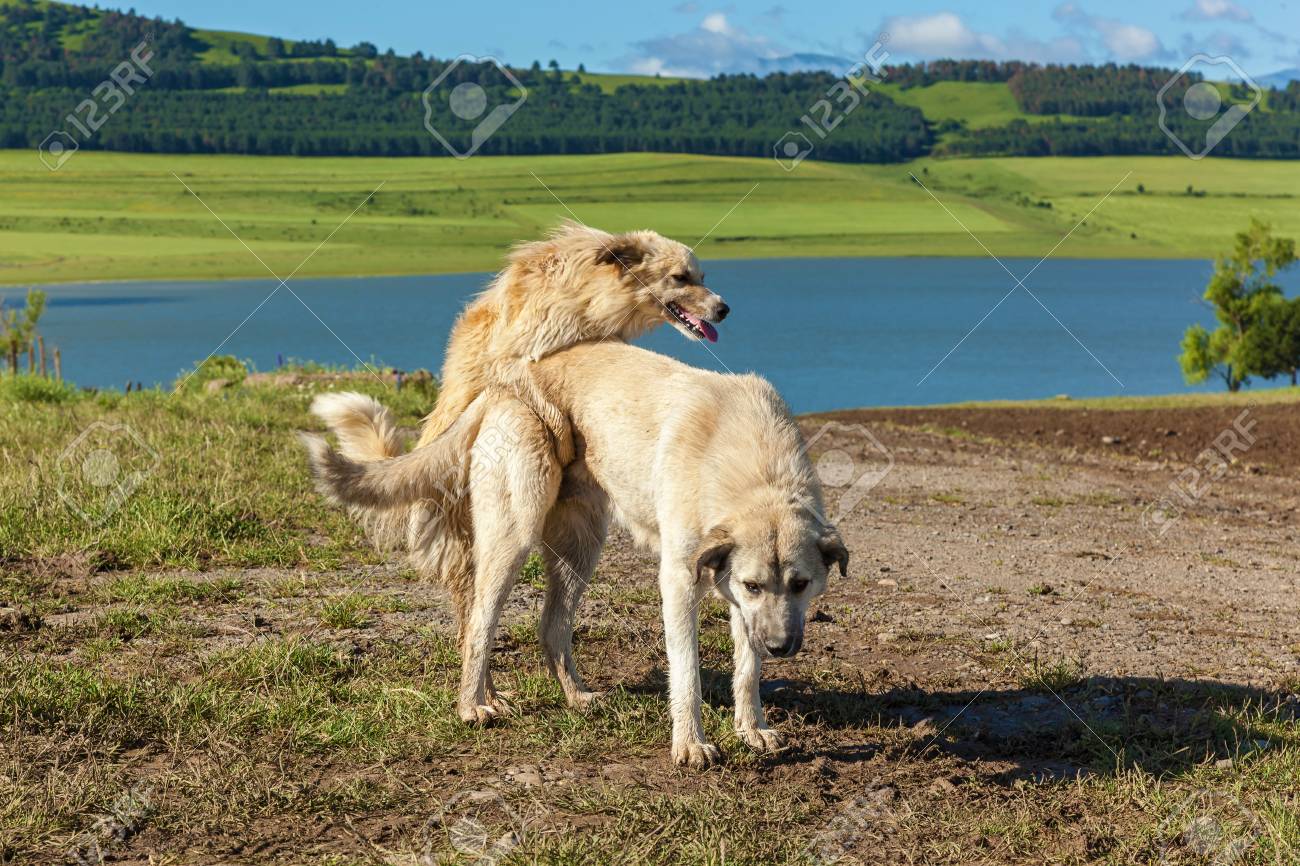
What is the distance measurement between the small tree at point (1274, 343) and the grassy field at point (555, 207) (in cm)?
5217

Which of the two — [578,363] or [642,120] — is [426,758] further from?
[642,120]

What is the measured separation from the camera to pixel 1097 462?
15.9 m

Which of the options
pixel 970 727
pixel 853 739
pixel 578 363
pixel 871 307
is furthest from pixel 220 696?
pixel 871 307

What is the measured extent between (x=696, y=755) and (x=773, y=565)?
35.7 inches

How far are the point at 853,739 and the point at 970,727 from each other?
0.60 metres

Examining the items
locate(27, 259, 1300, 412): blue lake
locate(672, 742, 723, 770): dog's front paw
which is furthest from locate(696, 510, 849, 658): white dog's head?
locate(27, 259, 1300, 412): blue lake

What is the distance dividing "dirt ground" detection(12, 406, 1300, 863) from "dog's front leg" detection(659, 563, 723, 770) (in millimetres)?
140

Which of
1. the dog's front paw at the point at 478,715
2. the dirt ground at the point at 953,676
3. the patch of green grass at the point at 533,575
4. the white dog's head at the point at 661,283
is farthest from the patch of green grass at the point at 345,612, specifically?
the white dog's head at the point at 661,283

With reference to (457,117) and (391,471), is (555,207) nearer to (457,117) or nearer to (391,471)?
(457,117)

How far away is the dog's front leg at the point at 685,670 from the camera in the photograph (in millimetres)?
5211

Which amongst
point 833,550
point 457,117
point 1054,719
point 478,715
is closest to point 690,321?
point 833,550

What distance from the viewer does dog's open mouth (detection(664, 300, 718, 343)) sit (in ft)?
22.7

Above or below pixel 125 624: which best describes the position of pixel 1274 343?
below

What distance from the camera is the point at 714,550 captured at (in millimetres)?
4934
